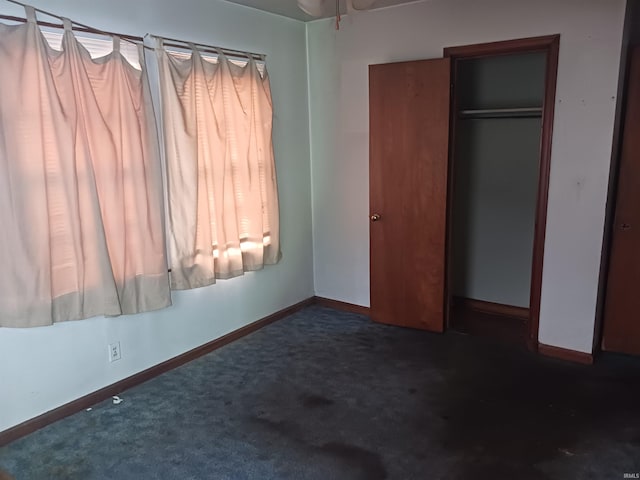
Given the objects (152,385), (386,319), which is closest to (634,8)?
(386,319)

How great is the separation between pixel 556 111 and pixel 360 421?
2298mm

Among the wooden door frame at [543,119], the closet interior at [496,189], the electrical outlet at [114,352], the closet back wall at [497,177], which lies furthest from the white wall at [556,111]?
the electrical outlet at [114,352]

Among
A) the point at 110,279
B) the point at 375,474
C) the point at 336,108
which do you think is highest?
the point at 336,108

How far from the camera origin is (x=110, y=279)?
2.87 m

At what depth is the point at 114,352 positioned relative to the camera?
310 centimetres

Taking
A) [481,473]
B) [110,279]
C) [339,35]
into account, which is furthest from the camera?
[339,35]

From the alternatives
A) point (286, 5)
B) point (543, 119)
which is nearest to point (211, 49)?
point (286, 5)

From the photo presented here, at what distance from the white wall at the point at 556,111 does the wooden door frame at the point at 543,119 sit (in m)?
0.04

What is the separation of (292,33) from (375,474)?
132 inches

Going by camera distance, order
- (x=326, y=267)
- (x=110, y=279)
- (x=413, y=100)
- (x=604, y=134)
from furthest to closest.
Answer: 1. (x=326, y=267)
2. (x=413, y=100)
3. (x=604, y=134)
4. (x=110, y=279)

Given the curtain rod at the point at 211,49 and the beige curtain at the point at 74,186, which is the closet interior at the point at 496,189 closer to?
the curtain rod at the point at 211,49

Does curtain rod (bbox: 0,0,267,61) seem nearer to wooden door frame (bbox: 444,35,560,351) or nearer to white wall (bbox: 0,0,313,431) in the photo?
white wall (bbox: 0,0,313,431)

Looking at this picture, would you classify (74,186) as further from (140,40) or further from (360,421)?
(360,421)

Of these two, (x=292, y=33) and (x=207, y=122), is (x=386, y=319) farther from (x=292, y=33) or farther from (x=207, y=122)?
(x=292, y=33)
